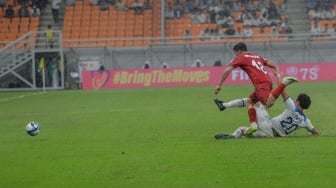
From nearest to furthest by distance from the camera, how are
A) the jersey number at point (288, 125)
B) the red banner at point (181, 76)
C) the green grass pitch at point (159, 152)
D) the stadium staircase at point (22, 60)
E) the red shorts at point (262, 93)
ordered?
the green grass pitch at point (159, 152), the jersey number at point (288, 125), the red shorts at point (262, 93), the red banner at point (181, 76), the stadium staircase at point (22, 60)

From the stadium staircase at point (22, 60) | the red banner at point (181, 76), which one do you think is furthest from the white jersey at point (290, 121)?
the stadium staircase at point (22, 60)

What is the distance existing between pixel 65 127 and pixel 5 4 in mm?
34956

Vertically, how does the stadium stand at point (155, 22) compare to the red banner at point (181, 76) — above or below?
above

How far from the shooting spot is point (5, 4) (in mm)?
53312

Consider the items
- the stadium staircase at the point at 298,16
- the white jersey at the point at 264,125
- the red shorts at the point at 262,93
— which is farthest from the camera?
the stadium staircase at the point at 298,16

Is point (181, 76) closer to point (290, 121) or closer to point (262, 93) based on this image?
point (262, 93)

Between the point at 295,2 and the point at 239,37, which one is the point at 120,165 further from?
the point at 295,2

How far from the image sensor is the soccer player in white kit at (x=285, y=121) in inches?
592

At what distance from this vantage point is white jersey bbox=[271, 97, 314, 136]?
15.0 metres

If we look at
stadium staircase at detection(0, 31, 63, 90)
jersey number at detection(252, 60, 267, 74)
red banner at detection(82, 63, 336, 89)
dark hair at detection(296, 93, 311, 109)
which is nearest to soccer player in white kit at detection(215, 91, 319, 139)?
dark hair at detection(296, 93, 311, 109)

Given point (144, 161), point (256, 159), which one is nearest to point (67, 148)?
point (144, 161)

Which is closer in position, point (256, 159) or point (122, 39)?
point (256, 159)

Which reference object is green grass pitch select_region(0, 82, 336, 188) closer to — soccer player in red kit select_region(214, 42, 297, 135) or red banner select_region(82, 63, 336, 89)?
soccer player in red kit select_region(214, 42, 297, 135)

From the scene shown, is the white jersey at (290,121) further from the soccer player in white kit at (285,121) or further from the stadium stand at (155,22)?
the stadium stand at (155,22)
